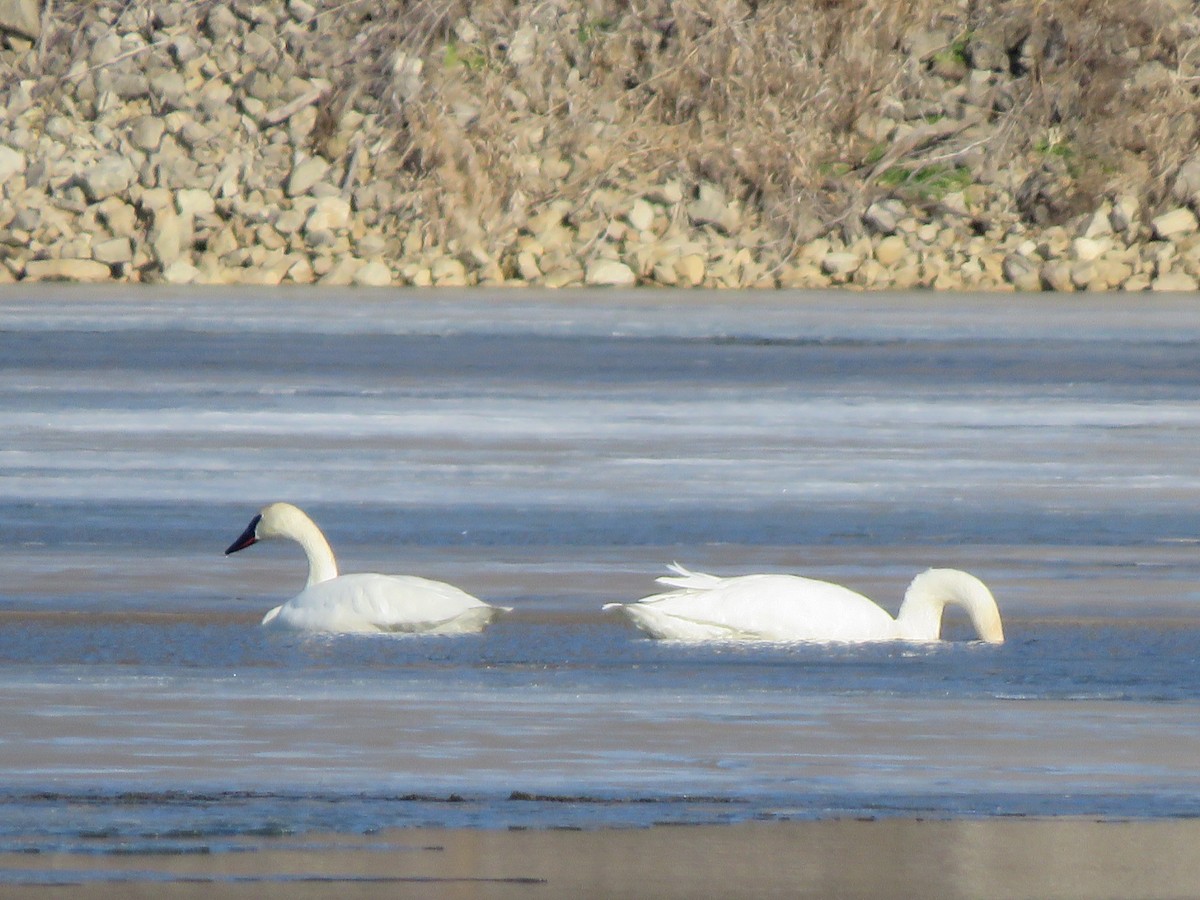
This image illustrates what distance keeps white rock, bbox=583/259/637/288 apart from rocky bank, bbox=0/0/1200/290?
3 centimetres

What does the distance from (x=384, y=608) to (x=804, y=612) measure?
134 centimetres

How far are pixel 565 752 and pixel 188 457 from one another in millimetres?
8470

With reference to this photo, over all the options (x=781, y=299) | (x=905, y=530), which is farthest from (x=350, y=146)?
(x=905, y=530)

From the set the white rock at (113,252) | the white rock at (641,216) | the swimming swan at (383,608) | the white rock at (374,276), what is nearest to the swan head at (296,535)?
the swimming swan at (383,608)

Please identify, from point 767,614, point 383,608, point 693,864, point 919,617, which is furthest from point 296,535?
point 693,864

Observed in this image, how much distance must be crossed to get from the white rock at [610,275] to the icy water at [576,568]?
9.70 metres

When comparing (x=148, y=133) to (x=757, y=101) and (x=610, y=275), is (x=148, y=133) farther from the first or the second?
(x=757, y=101)

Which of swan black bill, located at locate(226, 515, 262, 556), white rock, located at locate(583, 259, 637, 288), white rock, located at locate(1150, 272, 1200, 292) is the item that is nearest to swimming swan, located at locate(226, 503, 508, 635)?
swan black bill, located at locate(226, 515, 262, 556)

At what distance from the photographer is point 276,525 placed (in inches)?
415

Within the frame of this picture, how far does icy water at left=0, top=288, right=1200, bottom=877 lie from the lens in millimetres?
6906

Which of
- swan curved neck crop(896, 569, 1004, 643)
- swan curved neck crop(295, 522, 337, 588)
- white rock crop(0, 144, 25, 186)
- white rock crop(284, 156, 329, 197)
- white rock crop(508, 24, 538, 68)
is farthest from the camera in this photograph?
white rock crop(508, 24, 538, 68)

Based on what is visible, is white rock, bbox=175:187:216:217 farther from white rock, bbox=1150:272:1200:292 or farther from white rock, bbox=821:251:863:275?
white rock, bbox=1150:272:1200:292

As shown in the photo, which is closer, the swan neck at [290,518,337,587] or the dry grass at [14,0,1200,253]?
the swan neck at [290,518,337,587]

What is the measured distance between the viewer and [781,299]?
106ft
